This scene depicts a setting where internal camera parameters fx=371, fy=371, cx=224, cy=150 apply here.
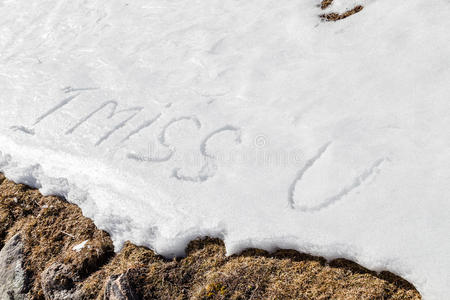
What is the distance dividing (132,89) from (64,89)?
104cm

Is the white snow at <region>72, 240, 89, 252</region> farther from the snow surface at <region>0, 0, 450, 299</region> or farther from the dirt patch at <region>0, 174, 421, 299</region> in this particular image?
the snow surface at <region>0, 0, 450, 299</region>

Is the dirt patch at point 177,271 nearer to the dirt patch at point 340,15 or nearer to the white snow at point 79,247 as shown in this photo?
the white snow at point 79,247

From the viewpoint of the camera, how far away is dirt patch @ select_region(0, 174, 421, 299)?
2.60 meters

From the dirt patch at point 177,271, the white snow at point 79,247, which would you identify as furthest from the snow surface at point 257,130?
the white snow at point 79,247

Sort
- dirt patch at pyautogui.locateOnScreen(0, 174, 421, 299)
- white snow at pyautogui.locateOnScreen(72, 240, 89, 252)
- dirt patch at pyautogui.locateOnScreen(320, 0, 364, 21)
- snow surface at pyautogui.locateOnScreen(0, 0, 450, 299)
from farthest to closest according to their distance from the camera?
1. dirt patch at pyautogui.locateOnScreen(320, 0, 364, 21)
2. white snow at pyautogui.locateOnScreen(72, 240, 89, 252)
3. snow surface at pyautogui.locateOnScreen(0, 0, 450, 299)
4. dirt patch at pyautogui.locateOnScreen(0, 174, 421, 299)

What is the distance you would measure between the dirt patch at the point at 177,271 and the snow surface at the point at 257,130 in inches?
4.0

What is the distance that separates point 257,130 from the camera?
12.3 ft

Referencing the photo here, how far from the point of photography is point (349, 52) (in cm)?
421

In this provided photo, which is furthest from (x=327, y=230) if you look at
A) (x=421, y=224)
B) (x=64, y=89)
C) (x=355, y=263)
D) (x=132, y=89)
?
(x=64, y=89)

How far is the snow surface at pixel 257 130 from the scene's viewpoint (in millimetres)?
2836

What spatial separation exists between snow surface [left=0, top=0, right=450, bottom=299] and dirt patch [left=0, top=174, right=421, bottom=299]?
103 millimetres

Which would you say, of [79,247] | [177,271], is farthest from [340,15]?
[79,247]

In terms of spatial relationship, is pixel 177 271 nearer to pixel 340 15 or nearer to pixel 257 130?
pixel 257 130

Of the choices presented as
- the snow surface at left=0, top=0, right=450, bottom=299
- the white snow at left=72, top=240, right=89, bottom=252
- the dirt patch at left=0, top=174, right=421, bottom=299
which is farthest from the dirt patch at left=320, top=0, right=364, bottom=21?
the white snow at left=72, top=240, right=89, bottom=252
